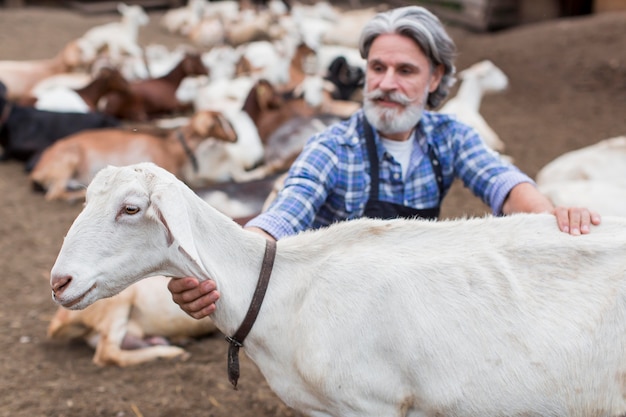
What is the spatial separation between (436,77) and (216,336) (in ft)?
6.74

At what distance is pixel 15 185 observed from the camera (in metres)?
7.26

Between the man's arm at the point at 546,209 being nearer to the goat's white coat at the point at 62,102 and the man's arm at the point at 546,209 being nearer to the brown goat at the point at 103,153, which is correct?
the brown goat at the point at 103,153

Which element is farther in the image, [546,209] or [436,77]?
[436,77]

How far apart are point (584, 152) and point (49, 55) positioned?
32.5 ft

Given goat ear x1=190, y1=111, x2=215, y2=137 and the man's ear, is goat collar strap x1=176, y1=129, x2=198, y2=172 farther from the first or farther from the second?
the man's ear

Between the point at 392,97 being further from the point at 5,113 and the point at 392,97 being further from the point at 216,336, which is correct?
the point at 5,113

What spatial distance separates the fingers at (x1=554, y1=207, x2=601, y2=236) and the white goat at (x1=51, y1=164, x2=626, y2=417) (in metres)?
0.04

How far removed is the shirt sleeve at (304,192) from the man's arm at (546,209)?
706mm

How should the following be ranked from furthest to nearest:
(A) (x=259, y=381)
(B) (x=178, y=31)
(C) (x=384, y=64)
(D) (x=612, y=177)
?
(B) (x=178, y=31), (D) (x=612, y=177), (A) (x=259, y=381), (C) (x=384, y=64)

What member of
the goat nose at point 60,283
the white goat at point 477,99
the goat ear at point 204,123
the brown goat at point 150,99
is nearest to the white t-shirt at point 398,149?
the goat nose at point 60,283

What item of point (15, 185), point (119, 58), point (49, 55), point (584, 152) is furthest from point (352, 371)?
point (49, 55)

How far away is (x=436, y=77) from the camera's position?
10.8 feet

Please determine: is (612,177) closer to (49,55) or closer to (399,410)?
(399,410)

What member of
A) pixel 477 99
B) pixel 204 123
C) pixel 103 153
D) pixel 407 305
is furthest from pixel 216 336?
pixel 477 99
